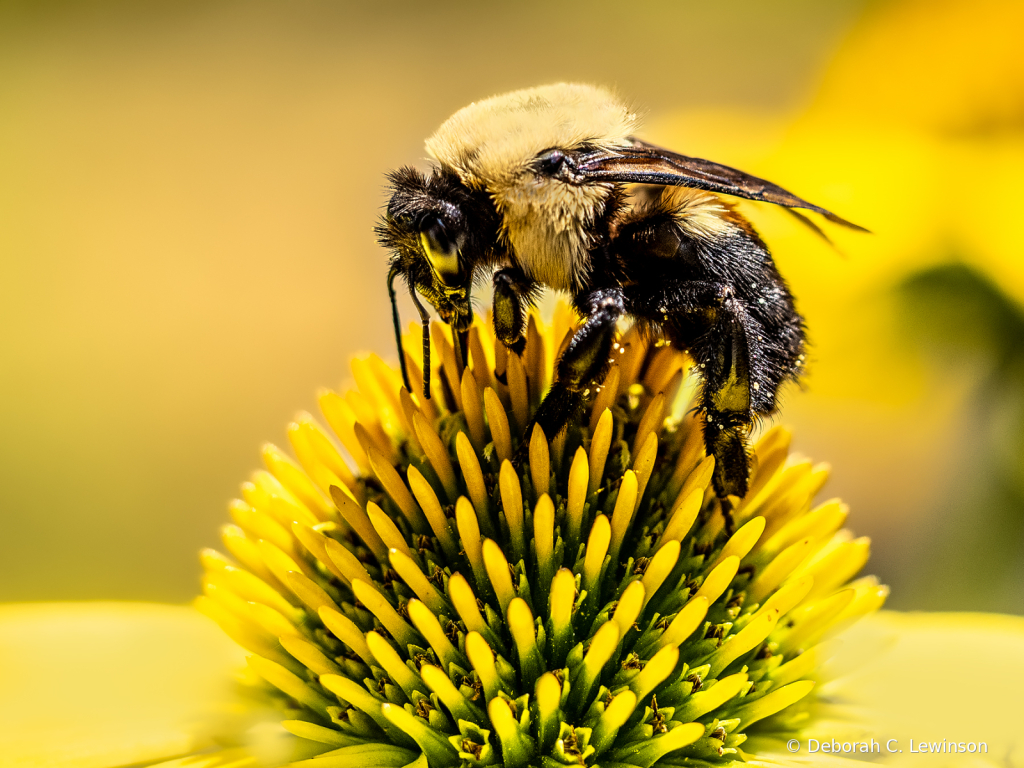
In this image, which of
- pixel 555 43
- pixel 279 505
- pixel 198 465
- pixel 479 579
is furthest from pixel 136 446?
pixel 555 43

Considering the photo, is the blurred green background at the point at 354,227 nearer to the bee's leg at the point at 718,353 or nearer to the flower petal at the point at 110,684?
the bee's leg at the point at 718,353

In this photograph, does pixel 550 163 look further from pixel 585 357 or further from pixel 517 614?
pixel 517 614

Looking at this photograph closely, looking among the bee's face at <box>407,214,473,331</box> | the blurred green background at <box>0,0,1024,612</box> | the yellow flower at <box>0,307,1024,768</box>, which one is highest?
the blurred green background at <box>0,0,1024,612</box>

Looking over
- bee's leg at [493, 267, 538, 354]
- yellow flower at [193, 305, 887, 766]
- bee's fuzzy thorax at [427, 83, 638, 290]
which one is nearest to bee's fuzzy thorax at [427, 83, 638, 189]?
bee's fuzzy thorax at [427, 83, 638, 290]

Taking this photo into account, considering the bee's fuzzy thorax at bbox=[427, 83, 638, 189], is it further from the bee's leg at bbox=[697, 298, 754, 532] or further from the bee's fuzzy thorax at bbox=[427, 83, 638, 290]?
the bee's leg at bbox=[697, 298, 754, 532]

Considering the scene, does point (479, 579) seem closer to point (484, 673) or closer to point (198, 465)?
point (484, 673)

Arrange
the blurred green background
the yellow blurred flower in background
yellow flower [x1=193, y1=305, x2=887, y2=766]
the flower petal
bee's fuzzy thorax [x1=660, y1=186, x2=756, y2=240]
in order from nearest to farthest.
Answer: yellow flower [x1=193, y1=305, x2=887, y2=766] < bee's fuzzy thorax [x1=660, y1=186, x2=756, y2=240] < the flower petal < the yellow blurred flower in background < the blurred green background
